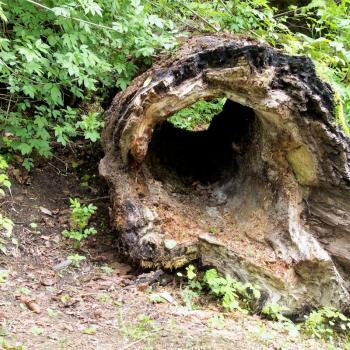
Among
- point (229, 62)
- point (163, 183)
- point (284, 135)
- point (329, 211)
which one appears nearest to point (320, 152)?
point (284, 135)

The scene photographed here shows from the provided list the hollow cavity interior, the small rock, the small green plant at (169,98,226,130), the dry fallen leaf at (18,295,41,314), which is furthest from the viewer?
the small green plant at (169,98,226,130)

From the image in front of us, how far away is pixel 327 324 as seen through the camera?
413 centimetres

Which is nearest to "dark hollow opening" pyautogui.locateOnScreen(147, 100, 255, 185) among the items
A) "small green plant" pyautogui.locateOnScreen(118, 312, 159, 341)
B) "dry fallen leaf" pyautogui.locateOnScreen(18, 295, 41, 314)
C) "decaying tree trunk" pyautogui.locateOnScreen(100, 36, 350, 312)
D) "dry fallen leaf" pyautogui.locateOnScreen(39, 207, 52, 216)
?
"decaying tree trunk" pyautogui.locateOnScreen(100, 36, 350, 312)

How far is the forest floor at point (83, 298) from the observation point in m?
2.81

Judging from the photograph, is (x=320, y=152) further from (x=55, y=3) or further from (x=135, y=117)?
(x=55, y=3)

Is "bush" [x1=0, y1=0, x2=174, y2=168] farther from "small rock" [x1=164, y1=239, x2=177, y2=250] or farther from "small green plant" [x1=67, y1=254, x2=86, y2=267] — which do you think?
"small rock" [x1=164, y1=239, x2=177, y2=250]

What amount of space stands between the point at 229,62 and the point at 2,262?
2.51 m

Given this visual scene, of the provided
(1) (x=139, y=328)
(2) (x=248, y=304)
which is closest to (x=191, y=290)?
(2) (x=248, y=304)

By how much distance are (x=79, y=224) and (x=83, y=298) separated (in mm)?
978

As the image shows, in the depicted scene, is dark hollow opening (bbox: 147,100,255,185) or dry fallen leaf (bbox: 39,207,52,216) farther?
dark hollow opening (bbox: 147,100,255,185)

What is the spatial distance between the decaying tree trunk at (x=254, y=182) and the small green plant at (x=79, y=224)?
266 mm

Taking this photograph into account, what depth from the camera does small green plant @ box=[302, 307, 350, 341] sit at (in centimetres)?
377

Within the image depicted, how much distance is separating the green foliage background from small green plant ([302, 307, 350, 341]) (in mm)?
1708

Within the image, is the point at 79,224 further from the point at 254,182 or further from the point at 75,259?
the point at 254,182
